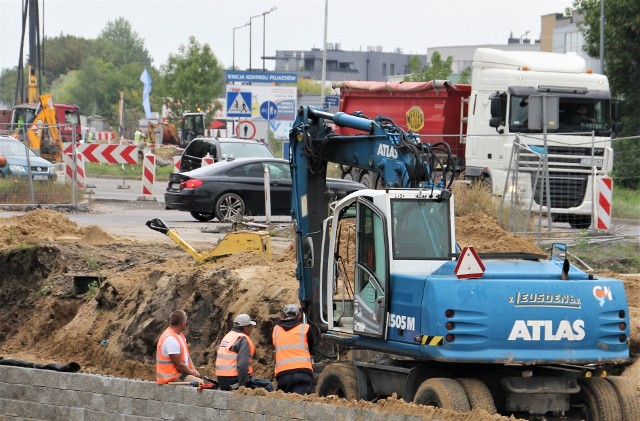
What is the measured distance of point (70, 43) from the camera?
168 metres

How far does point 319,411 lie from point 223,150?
860 inches

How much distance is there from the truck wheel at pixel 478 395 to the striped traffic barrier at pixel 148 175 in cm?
2239

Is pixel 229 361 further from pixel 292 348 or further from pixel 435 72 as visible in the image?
pixel 435 72

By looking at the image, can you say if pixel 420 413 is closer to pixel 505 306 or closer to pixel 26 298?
pixel 505 306

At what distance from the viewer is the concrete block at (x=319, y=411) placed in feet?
34.7

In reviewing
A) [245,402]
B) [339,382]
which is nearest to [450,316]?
[245,402]

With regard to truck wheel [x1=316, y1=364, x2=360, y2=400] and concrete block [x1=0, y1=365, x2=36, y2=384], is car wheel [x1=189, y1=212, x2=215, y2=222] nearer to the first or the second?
concrete block [x1=0, y1=365, x2=36, y2=384]

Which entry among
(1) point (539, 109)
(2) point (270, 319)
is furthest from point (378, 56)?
(2) point (270, 319)

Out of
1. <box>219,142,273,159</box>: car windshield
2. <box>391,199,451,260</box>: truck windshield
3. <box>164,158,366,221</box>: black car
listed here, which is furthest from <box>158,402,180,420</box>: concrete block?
<box>219,142,273,159</box>: car windshield

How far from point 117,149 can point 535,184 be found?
18.4 m

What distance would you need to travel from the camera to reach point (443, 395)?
10.8 m

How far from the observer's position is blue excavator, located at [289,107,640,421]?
10.8 meters

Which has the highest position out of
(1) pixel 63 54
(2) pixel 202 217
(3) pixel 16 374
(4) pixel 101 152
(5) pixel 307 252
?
(1) pixel 63 54

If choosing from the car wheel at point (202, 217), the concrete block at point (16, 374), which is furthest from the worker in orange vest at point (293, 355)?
the car wheel at point (202, 217)
